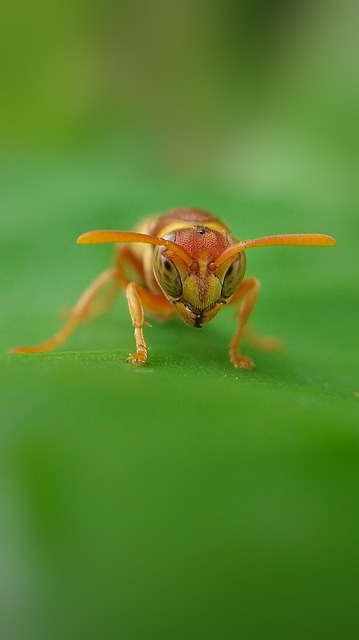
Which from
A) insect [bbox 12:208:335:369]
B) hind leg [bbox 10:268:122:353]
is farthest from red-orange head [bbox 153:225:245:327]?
hind leg [bbox 10:268:122:353]

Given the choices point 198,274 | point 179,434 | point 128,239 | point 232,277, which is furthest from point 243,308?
point 179,434

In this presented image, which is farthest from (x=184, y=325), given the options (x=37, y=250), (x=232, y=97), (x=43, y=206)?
(x=232, y=97)

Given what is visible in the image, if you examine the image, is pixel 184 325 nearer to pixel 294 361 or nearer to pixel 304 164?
pixel 294 361

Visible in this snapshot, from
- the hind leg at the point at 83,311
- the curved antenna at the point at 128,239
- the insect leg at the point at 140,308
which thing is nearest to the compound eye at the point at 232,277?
the curved antenna at the point at 128,239

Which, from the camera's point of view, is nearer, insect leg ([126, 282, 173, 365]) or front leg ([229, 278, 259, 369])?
insect leg ([126, 282, 173, 365])

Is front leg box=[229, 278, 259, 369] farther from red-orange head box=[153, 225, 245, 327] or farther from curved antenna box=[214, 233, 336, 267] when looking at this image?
curved antenna box=[214, 233, 336, 267]
